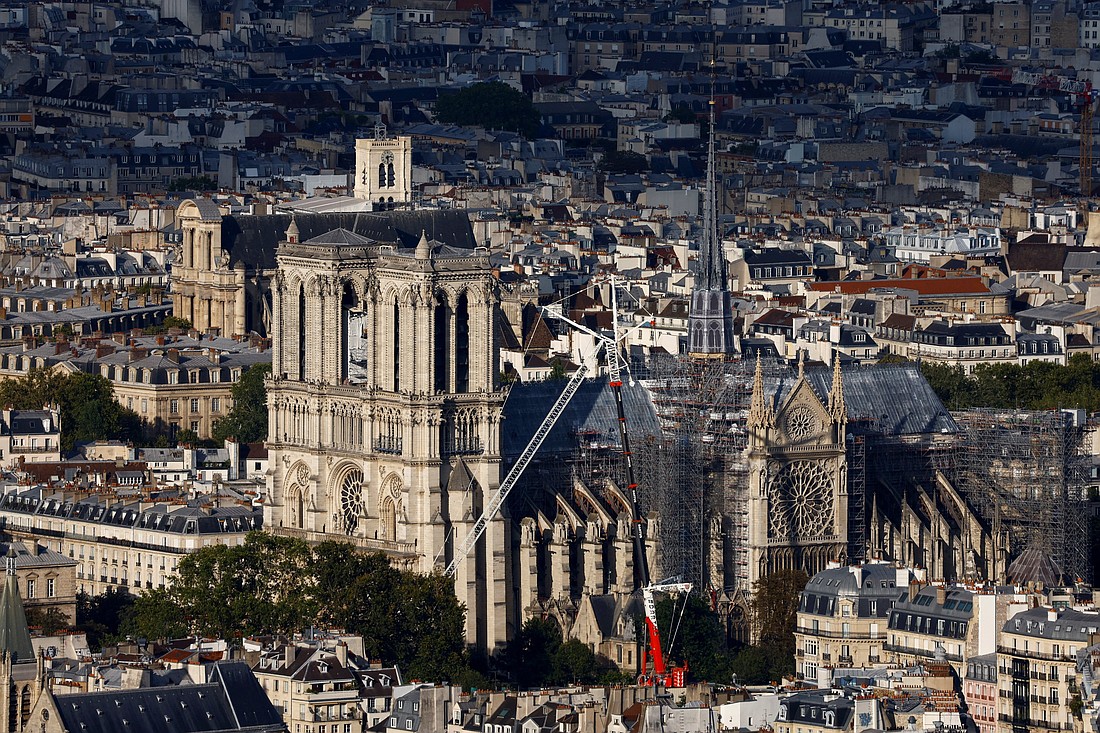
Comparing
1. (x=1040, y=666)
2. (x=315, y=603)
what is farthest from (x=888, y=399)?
(x=1040, y=666)

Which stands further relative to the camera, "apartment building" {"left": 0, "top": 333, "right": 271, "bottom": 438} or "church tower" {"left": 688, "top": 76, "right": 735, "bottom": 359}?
"apartment building" {"left": 0, "top": 333, "right": 271, "bottom": 438}

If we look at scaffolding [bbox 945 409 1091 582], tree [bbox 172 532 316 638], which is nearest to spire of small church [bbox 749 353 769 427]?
scaffolding [bbox 945 409 1091 582]

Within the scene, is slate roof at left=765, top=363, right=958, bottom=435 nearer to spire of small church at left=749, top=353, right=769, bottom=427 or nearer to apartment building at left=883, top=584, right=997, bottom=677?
spire of small church at left=749, top=353, right=769, bottom=427

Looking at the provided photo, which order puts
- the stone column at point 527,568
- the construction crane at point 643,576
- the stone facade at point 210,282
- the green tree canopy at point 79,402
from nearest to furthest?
the construction crane at point 643,576
the stone column at point 527,568
the green tree canopy at point 79,402
the stone facade at point 210,282

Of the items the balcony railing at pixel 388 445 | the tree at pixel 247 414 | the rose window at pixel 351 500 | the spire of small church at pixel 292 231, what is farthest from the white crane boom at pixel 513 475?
the tree at pixel 247 414

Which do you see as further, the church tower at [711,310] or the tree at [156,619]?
the church tower at [711,310]

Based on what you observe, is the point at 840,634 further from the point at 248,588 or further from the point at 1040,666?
the point at 248,588

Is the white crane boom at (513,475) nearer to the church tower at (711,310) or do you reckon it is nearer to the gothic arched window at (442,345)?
the gothic arched window at (442,345)
